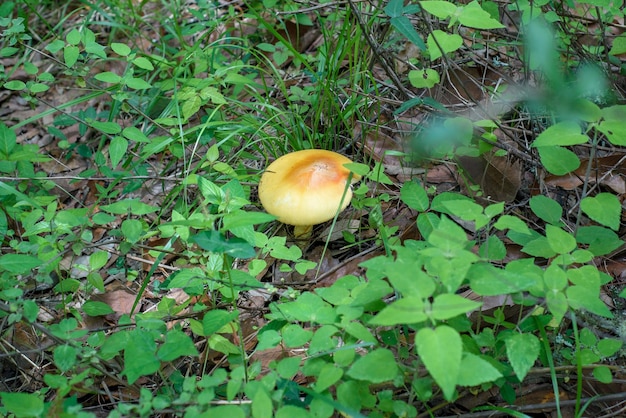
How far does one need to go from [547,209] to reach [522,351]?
0.64 meters

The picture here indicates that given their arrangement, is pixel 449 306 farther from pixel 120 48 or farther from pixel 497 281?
pixel 120 48

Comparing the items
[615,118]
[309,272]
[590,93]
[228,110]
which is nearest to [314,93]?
[228,110]

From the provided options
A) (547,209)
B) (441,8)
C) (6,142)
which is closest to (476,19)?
(441,8)

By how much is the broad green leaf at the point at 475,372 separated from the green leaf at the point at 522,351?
0.21 metres

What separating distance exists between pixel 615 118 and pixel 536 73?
1.28 m

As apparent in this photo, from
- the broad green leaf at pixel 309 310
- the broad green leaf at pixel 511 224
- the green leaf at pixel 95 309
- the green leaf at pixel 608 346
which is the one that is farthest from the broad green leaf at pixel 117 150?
the green leaf at pixel 608 346

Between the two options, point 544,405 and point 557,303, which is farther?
point 544,405

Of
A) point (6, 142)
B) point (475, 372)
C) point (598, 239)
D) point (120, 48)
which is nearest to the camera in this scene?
point (475, 372)

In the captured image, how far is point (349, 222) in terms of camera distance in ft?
9.35

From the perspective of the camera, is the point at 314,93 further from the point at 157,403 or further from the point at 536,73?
the point at 157,403

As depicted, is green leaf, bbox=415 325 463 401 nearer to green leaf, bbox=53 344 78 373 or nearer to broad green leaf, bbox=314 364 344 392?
broad green leaf, bbox=314 364 344 392

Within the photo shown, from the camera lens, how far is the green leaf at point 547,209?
2.10 meters

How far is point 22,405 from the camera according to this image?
1650 mm

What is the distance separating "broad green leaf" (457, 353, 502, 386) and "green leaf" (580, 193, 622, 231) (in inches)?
27.1
